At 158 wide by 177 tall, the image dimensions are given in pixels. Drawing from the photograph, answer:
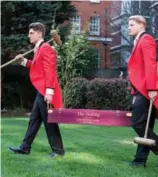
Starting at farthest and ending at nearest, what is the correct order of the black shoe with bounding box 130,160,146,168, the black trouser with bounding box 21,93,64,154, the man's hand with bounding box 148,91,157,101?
the black trouser with bounding box 21,93,64,154
the black shoe with bounding box 130,160,146,168
the man's hand with bounding box 148,91,157,101

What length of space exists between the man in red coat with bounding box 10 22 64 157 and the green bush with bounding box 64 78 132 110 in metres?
12.9

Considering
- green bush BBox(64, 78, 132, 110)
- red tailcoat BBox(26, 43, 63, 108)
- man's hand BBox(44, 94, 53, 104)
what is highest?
red tailcoat BBox(26, 43, 63, 108)

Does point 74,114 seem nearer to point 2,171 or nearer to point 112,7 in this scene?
point 2,171

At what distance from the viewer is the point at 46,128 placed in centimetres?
645

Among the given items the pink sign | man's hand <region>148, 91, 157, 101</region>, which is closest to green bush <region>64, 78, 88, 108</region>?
the pink sign

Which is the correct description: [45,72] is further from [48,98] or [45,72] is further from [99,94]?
[99,94]

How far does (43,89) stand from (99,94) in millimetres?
13553

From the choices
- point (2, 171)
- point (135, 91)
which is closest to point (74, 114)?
point (135, 91)

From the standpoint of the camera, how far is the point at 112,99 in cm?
1975

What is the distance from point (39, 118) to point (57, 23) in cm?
1820

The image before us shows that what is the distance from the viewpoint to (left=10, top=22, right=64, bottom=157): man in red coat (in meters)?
6.23

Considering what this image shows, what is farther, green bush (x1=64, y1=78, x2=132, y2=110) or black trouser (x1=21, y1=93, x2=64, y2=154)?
green bush (x1=64, y1=78, x2=132, y2=110)

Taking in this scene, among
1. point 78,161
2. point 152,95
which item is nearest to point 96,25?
point 78,161

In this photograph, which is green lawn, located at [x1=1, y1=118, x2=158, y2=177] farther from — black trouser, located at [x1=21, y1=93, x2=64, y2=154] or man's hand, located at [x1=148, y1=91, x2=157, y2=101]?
man's hand, located at [x1=148, y1=91, x2=157, y2=101]
